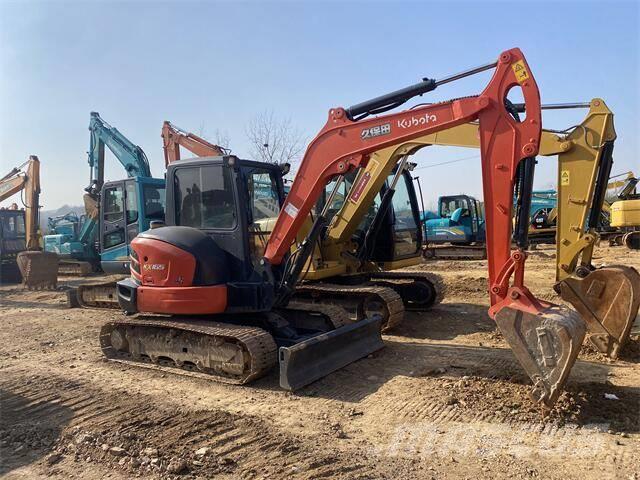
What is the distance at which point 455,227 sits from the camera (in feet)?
63.7

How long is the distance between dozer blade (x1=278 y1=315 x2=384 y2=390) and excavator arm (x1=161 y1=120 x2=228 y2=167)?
7.39 metres

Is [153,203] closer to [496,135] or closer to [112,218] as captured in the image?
[112,218]

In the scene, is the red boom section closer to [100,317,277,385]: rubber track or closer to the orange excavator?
the orange excavator

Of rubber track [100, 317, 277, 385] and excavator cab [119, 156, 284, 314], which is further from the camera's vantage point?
excavator cab [119, 156, 284, 314]

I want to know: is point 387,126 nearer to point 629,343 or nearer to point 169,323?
point 169,323

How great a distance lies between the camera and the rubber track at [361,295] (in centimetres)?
741

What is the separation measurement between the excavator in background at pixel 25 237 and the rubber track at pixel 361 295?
9.64 metres

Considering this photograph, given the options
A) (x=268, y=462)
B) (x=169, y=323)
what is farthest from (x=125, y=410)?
(x=268, y=462)

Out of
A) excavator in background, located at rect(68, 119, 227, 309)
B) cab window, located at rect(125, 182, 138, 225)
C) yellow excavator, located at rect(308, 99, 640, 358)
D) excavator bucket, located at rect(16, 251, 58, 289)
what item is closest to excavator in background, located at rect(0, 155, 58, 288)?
excavator bucket, located at rect(16, 251, 58, 289)

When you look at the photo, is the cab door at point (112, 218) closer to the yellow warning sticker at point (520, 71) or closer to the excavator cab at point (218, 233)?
the excavator cab at point (218, 233)

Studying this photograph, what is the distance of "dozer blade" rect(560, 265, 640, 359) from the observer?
5633 mm

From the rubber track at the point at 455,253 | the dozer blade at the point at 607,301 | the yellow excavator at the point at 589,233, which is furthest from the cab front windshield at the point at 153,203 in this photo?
the rubber track at the point at 455,253

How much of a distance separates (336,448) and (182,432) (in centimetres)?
131

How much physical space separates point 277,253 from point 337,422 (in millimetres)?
2076
